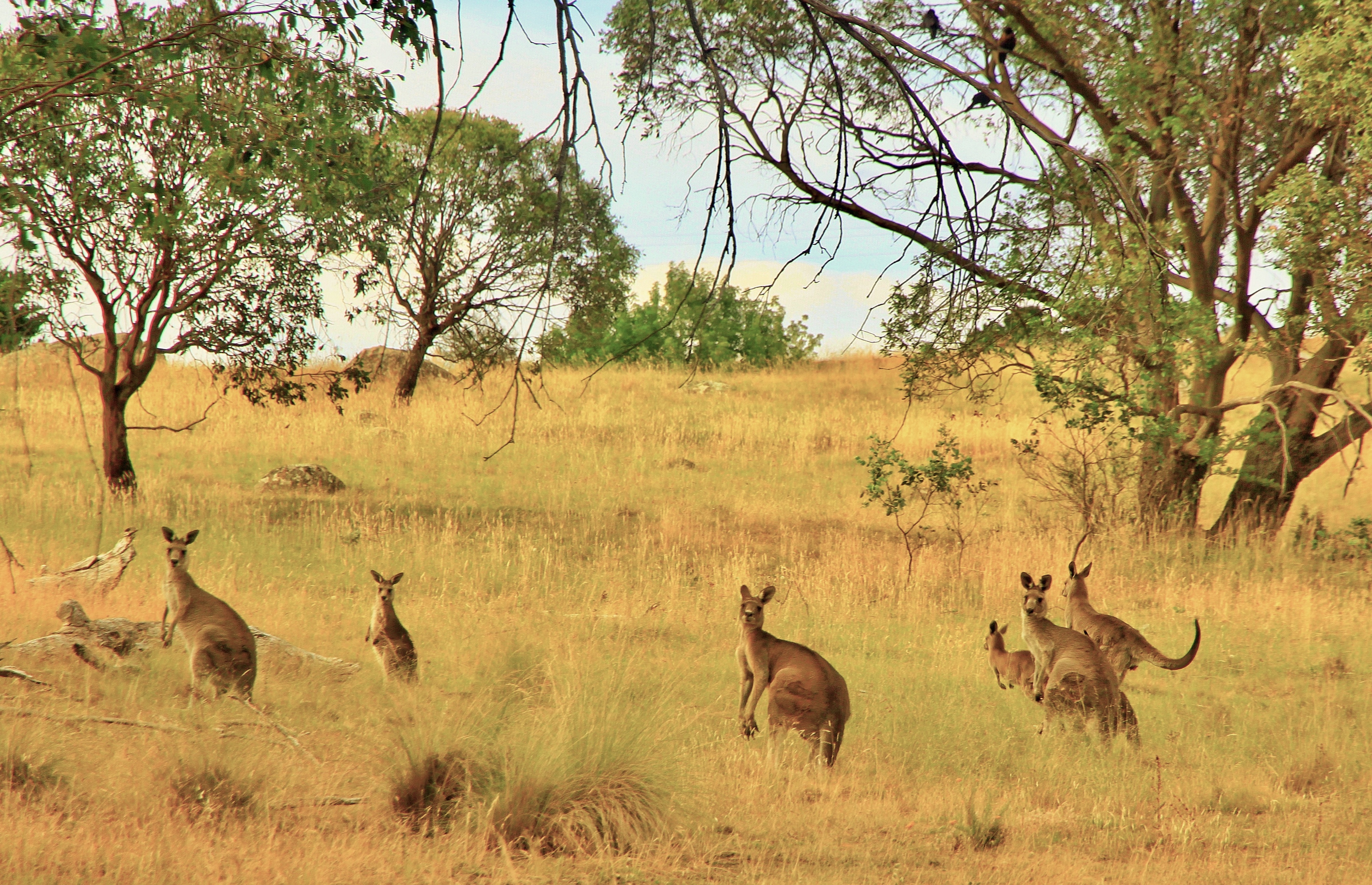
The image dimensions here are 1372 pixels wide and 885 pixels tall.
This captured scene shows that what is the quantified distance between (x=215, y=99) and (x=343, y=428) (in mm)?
19991

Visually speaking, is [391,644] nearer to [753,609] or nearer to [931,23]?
[753,609]

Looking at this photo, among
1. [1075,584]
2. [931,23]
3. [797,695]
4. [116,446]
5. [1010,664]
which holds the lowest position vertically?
[1010,664]

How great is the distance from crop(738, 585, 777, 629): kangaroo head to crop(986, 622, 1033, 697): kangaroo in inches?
98.4

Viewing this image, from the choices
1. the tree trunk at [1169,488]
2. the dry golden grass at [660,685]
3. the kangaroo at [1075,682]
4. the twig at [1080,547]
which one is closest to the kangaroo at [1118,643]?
the kangaroo at [1075,682]

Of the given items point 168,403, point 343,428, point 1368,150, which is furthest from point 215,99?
point 168,403

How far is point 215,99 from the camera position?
790 centimetres

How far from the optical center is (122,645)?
9117 mm

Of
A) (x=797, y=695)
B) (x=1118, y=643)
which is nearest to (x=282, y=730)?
(x=797, y=695)

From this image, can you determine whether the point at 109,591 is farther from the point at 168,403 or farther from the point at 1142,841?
the point at 168,403

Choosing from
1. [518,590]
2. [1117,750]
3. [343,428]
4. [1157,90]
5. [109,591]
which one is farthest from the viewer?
[343,428]

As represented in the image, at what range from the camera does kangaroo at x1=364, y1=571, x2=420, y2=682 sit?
29.3 ft

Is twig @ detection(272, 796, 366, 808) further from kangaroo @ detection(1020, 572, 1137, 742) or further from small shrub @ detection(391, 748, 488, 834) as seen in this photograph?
kangaroo @ detection(1020, 572, 1137, 742)

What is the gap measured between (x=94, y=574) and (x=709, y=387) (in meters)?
25.7

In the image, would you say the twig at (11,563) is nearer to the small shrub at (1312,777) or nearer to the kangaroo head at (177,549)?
the kangaroo head at (177,549)
